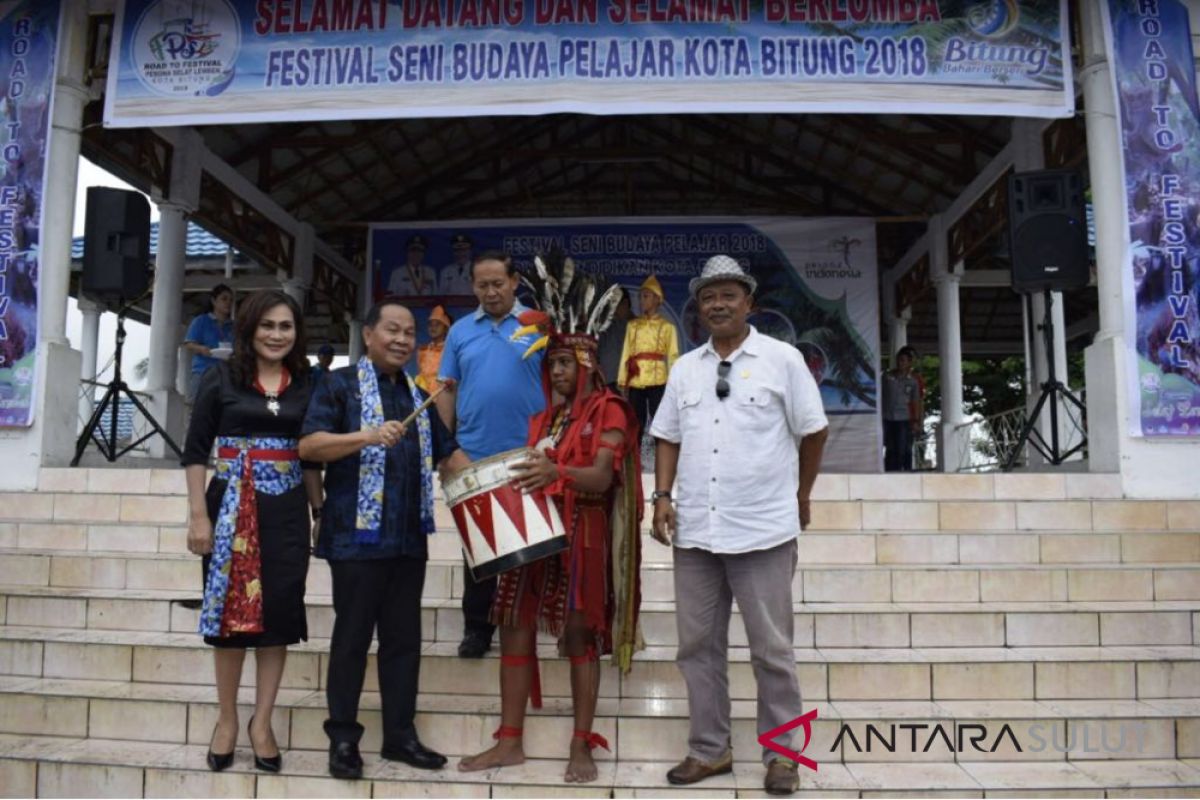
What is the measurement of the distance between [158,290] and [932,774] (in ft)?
28.9

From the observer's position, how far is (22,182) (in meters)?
5.87

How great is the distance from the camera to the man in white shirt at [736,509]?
2729 mm

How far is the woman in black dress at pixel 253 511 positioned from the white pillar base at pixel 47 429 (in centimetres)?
359

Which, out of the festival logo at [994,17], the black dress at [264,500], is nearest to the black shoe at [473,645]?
the black dress at [264,500]

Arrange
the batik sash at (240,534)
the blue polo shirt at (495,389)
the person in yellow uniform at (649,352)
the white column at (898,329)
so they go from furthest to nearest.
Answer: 1. the white column at (898,329)
2. the person in yellow uniform at (649,352)
3. the blue polo shirt at (495,389)
4. the batik sash at (240,534)

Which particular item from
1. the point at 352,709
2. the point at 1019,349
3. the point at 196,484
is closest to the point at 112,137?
the point at 196,484

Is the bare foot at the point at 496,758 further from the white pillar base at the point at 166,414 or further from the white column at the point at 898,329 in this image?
the white column at the point at 898,329

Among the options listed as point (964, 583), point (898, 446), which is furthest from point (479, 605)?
point (898, 446)

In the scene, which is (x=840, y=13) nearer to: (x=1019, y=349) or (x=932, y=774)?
(x=932, y=774)

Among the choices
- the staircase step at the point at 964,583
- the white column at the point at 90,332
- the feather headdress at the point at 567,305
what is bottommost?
the staircase step at the point at 964,583

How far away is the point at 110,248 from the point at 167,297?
3.39m

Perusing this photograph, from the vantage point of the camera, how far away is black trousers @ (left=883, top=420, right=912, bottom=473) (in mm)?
10688

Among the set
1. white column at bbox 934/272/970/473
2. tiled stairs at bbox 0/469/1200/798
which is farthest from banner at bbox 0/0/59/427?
white column at bbox 934/272/970/473

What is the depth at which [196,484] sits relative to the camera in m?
2.78
